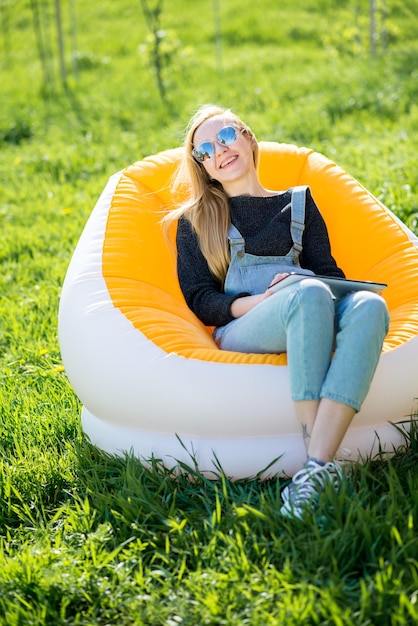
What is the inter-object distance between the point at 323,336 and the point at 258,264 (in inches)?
27.4

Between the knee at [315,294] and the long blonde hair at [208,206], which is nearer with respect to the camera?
the knee at [315,294]

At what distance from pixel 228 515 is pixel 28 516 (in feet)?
2.30

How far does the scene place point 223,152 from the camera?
10.4ft

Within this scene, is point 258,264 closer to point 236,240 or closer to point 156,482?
point 236,240

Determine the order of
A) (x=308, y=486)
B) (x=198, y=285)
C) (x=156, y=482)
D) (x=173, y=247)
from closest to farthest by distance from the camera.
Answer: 1. (x=308, y=486)
2. (x=156, y=482)
3. (x=198, y=285)
4. (x=173, y=247)

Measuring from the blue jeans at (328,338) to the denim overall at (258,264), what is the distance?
438mm

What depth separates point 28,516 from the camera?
274 cm

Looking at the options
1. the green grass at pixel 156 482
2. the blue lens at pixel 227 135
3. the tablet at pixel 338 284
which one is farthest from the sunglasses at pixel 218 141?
the green grass at pixel 156 482

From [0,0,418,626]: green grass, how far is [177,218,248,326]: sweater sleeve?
0.62 m

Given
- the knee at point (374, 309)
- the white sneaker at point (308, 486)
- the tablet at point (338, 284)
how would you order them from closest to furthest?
1. the white sneaker at point (308, 486)
2. the knee at point (374, 309)
3. the tablet at point (338, 284)

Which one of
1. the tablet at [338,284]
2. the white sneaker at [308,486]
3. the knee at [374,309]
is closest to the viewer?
the white sneaker at [308,486]

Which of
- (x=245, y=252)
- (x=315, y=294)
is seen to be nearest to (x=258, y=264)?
(x=245, y=252)

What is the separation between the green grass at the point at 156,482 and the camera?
7.15 feet

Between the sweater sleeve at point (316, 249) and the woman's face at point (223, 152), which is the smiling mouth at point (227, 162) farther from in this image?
the sweater sleeve at point (316, 249)
